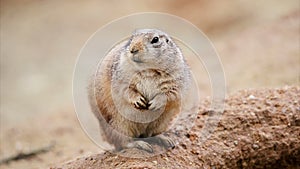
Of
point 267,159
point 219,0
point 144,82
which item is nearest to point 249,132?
point 267,159

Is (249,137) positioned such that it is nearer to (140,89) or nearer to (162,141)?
(162,141)

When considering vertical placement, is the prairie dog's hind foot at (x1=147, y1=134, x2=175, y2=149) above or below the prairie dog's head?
below

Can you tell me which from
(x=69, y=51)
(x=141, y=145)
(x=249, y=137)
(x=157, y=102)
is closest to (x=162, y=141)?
(x=141, y=145)

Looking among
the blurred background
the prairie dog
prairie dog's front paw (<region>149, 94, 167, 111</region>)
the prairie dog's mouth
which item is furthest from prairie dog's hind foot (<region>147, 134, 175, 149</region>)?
the blurred background

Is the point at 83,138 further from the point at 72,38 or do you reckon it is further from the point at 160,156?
the point at 72,38

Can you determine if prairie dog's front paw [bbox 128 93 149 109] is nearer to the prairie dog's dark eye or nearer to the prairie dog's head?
the prairie dog's head
